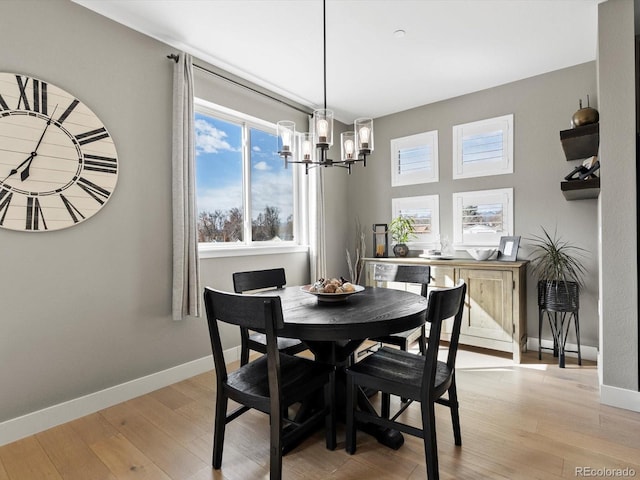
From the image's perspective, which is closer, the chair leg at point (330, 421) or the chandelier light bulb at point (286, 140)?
the chair leg at point (330, 421)

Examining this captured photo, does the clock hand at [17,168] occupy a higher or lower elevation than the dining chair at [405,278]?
higher

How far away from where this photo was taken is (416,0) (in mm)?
2352

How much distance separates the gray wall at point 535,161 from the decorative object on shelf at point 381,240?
0.63 metres

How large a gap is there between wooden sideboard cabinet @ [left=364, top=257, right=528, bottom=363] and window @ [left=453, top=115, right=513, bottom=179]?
3.48 ft

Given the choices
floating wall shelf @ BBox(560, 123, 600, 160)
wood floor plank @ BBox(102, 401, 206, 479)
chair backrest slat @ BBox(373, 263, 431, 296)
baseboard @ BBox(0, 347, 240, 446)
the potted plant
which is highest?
floating wall shelf @ BBox(560, 123, 600, 160)

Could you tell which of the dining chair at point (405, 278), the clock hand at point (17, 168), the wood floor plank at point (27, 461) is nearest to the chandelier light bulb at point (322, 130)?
the dining chair at point (405, 278)

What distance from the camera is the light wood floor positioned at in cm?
173

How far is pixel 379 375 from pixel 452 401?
495mm

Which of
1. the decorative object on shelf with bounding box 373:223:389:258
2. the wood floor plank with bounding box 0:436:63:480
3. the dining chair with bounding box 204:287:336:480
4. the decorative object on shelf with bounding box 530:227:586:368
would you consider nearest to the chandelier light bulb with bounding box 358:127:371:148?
the dining chair with bounding box 204:287:336:480

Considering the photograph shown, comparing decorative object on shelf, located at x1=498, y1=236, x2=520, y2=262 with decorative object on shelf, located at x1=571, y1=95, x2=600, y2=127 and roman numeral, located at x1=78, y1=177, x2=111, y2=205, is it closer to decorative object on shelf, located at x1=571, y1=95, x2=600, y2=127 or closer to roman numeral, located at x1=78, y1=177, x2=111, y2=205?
decorative object on shelf, located at x1=571, y1=95, x2=600, y2=127

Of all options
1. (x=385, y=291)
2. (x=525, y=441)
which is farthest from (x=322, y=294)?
(x=525, y=441)

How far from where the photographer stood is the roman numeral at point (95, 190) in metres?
2.30

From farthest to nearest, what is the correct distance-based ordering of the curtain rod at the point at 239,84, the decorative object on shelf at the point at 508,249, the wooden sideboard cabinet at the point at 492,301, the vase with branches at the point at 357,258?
1. the vase with branches at the point at 357,258
2. the decorative object on shelf at the point at 508,249
3. the wooden sideboard cabinet at the point at 492,301
4. the curtain rod at the point at 239,84

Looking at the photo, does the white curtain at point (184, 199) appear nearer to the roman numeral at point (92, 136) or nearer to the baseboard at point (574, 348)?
the roman numeral at point (92, 136)
